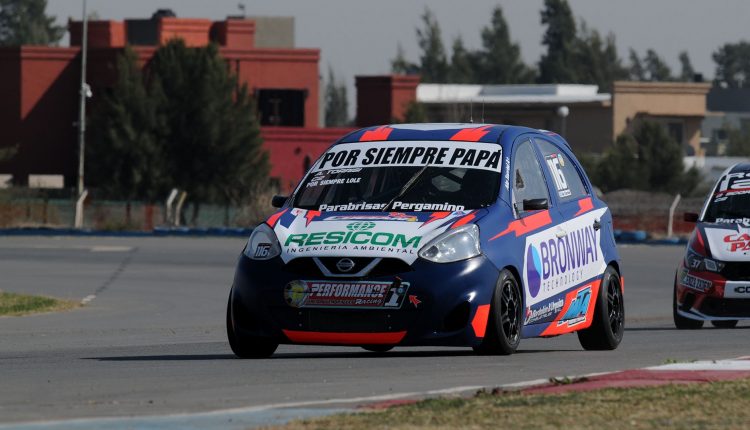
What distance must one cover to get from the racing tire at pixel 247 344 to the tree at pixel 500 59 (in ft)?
463

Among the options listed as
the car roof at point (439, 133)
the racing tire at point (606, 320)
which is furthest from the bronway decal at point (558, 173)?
the racing tire at point (606, 320)

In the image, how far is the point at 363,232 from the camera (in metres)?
11.8

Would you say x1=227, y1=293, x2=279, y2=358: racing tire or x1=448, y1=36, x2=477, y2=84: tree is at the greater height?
x1=448, y1=36, x2=477, y2=84: tree

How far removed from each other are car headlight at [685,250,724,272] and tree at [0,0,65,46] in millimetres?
141171

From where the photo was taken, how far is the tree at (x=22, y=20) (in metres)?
158

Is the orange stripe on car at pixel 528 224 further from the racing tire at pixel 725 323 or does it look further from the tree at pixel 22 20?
the tree at pixel 22 20

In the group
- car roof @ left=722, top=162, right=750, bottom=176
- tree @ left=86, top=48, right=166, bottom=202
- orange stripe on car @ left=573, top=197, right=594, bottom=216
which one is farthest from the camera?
tree @ left=86, top=48, right=166, bottom=202

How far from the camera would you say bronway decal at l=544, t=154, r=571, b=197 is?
1371 cm

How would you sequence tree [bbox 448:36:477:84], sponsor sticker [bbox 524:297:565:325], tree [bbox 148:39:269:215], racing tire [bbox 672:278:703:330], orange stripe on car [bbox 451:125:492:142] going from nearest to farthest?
sponsor sticker [bbox 524:297:565:325]
orange stripe on car [bbox 451:125:492:142]
racing tire [bbox 672:278:703:330]
tree [bbox 148:39:269:215]
tree [bbox 448:36:477:84]

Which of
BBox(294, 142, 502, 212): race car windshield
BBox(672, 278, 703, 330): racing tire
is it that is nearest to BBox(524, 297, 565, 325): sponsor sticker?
BBox(294, 142, 502, 212): race car windshield

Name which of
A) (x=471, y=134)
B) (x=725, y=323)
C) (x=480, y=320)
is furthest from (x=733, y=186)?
(x=480, y=320)

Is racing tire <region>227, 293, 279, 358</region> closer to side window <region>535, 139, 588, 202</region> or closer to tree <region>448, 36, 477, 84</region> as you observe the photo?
side window <region>535, 139, 588, 202</region>

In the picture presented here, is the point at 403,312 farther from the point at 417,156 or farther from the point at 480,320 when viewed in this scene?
the point at 417,156

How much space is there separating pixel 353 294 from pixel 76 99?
60707 mm
